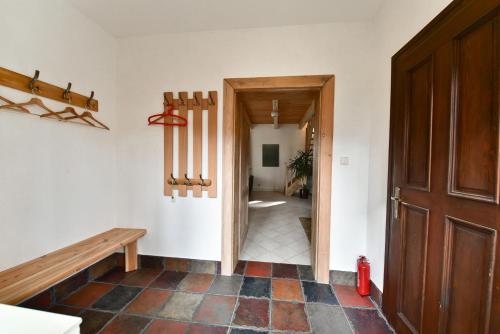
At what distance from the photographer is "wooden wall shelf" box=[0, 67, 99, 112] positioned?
1365 millimetres

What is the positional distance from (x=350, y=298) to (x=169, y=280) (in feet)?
5.74

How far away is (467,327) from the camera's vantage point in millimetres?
931

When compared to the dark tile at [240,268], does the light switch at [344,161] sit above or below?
above

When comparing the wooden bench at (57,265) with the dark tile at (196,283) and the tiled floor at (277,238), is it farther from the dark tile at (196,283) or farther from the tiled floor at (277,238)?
the tiled floor at (277,238)

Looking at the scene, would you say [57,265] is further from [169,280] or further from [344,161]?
[344,161]

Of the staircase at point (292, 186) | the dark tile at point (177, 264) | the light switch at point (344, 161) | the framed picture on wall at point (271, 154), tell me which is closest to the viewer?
the light switch at point (344, 161)

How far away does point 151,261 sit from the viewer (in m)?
2.22

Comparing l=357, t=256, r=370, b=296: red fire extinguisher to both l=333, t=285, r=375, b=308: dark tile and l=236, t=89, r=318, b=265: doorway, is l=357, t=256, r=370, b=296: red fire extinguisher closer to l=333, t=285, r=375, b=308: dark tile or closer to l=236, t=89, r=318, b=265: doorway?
l=333, t=285, r=375, b=308: dark tile

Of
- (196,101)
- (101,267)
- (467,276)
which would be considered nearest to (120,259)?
(101,267)

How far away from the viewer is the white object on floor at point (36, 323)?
1.96ft

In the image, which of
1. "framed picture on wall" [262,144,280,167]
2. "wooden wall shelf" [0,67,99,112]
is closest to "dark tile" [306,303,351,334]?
"wooden wall shelf" [0,67,99,112]

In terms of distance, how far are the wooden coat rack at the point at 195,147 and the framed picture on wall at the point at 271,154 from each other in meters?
6.38

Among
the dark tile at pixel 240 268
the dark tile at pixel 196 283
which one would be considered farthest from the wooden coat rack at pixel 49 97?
the dark tile at pixel 240 268

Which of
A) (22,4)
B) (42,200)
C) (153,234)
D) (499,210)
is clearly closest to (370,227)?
(499,210)
